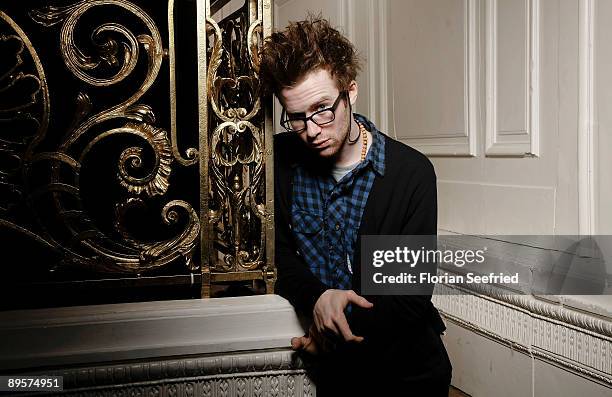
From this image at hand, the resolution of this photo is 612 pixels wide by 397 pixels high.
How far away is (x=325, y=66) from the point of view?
183cm

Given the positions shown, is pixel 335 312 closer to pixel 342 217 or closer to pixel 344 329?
pixel 344 329

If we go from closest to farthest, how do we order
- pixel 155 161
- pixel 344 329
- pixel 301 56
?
pixel 344 329 < pixel 301 56 < pixel 155 161

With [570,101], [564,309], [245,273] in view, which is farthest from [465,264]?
[245,273]

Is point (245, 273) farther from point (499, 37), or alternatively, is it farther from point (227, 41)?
point (499, 37)

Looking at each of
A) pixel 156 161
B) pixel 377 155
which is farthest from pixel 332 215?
pixel 156 161

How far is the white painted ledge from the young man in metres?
0.09

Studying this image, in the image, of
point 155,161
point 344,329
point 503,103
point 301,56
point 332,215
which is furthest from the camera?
point 503,103

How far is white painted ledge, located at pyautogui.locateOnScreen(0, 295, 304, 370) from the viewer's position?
1.65m

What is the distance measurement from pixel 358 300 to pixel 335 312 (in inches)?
2.6

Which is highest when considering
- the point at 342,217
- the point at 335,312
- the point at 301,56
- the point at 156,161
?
the point at 301,56

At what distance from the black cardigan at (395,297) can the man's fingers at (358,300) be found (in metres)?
0.04

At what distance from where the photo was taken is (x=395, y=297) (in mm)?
1811

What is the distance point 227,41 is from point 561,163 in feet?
3.85

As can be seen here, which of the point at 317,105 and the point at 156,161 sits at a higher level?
the point at 317,105
